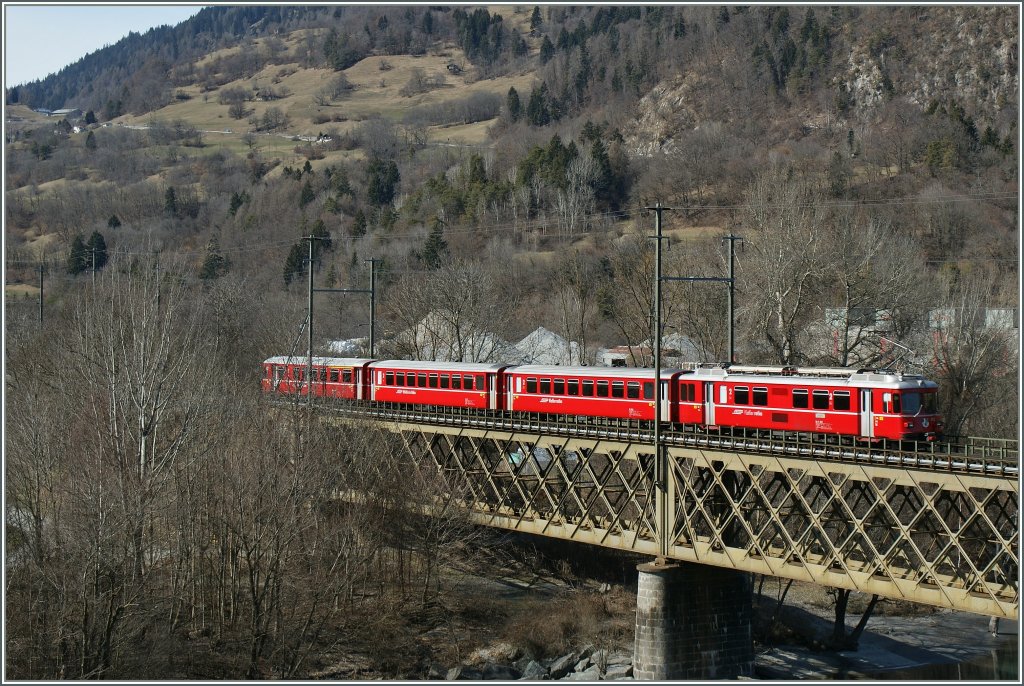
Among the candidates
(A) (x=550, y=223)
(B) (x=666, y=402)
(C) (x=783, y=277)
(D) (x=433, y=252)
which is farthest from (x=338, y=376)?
(A) (x=550, y=223)

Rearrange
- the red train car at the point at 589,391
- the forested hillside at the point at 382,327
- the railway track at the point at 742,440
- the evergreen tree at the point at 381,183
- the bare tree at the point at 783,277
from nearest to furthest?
the railway track at the point at 742,440 < the forested hillside at the point at 382,327 < the red train car at the point at 589,391 < the bare tree at the point at 783,277 < the evergreen tree at the point at 381,183

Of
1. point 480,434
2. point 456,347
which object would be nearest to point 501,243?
point 456,347

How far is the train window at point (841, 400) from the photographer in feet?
119

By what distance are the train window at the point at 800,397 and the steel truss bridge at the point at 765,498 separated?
154 centimetres

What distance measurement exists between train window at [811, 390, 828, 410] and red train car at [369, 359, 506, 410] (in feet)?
54.8

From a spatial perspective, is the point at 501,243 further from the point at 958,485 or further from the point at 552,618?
the point at 958,485

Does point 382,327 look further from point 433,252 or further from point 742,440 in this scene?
point 742,440

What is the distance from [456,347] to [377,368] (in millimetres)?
28298

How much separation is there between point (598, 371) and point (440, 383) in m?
10.3

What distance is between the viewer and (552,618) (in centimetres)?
4628

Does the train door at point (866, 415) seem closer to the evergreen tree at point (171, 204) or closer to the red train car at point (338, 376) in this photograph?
the red train car at point (338, 376)

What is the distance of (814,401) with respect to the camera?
3731 cm

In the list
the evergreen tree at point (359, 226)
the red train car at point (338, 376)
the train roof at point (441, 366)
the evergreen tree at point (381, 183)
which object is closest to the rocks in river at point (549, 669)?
the train roof at point (441, 366)

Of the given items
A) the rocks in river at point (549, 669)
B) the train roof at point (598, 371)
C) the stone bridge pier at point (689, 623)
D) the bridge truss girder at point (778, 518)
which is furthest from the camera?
the train roof at point (598, 371)
